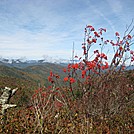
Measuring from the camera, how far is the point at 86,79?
6.48m

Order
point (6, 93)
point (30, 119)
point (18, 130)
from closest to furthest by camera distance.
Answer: point (6, 93) → point (18, 130) → point (30, 119)

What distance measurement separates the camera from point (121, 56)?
19.6 ft

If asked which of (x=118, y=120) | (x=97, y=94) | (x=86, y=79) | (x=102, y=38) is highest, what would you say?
(x=102, y=38)

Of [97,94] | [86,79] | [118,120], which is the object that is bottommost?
[118,120]

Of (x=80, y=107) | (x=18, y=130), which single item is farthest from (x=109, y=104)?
(x=18, y=130)

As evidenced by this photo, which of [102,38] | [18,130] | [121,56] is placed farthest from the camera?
[102,38]

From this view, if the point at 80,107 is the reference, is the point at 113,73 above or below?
above

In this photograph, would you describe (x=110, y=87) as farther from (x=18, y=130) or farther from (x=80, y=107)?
(x=18, y=130)

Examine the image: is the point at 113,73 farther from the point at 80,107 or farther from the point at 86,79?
the point at 80,107

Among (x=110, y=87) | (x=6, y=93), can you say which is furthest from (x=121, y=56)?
(x=6, y=93)

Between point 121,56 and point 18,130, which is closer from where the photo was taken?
point 18,130

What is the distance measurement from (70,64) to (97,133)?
2.63 meters

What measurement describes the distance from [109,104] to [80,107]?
1070 millimetres

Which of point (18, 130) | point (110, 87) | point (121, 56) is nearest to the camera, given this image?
point (18, 130)
